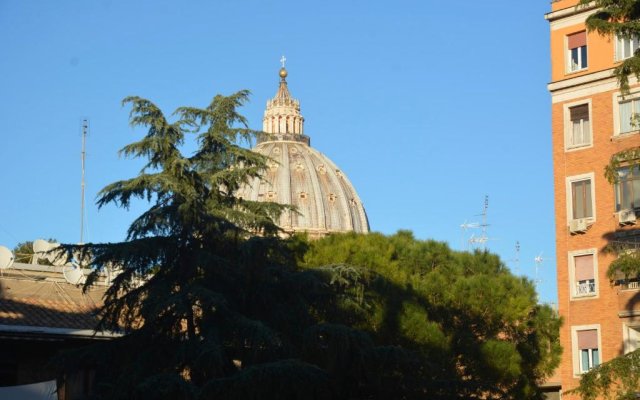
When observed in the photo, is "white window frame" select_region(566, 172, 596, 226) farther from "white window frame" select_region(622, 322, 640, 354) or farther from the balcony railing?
"white window frame" select_region(622, 322, 640, 354)

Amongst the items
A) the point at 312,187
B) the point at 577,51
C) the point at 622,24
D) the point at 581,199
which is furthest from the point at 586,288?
the point at 312,187

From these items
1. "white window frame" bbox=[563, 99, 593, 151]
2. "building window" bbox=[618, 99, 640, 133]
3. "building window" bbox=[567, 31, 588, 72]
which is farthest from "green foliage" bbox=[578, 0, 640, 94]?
"building window" bbox=[567, 31, 588, 72]

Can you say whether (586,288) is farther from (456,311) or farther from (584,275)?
(456,311)

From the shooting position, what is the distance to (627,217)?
99.5 ft

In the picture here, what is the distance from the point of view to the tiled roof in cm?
2802

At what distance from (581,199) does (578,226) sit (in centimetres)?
77

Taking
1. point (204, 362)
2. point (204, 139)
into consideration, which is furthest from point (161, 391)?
point (204, 139)

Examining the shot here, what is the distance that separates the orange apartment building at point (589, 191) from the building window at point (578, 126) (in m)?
0.03

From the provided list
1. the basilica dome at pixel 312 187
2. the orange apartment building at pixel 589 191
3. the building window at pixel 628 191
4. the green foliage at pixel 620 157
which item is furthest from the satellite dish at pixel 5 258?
the basilica dome at pixel 312 187

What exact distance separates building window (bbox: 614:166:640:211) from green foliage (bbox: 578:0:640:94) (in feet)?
36.2

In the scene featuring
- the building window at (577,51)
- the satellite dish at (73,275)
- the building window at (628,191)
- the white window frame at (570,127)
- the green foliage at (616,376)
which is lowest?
the green foliage at (616,376)

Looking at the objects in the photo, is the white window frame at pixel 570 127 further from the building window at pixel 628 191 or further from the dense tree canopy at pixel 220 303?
the dense tree canopy at pixel 220 303

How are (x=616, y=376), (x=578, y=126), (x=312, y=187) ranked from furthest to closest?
(x=312, y=187)
(x=578, y=126)
(x=616, y=376)

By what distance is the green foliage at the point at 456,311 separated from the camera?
106ft
